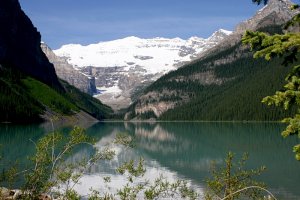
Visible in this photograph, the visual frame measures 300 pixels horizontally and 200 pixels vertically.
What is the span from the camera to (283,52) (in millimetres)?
13461

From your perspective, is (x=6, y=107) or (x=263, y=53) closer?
(x=263, y=53)

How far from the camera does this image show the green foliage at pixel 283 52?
497 inches

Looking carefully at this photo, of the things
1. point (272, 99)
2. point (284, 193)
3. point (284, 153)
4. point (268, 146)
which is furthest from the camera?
point (268, 146)

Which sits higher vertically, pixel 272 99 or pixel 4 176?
pixel 272 99

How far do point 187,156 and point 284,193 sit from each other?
137 feet

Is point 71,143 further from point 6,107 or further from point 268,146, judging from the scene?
point 6,107

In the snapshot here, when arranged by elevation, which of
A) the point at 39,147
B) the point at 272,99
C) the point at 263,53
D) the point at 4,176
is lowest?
the point at 4,176

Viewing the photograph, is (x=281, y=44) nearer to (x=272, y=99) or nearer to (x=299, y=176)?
(x=272, y=99)

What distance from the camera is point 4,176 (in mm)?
22094

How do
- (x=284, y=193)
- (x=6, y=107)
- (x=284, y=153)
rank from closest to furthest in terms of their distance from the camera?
(x=284, y=193)
(x=284, y=153)
(x=6, y=107)

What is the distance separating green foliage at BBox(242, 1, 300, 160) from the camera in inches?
497

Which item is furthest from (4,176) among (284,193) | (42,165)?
(284,193)

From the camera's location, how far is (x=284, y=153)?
82.6m

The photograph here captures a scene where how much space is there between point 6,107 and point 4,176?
182 metres
